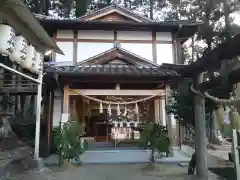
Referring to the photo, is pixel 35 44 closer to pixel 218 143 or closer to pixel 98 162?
pixel 98 162

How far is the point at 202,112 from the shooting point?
6.66 meters

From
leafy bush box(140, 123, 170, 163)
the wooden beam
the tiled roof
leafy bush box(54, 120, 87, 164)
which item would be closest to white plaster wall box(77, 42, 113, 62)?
the tiled roof

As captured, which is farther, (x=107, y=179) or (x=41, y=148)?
(x=41, y=148)

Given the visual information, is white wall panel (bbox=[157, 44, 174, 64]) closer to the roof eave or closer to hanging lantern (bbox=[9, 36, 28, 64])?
the roof eave

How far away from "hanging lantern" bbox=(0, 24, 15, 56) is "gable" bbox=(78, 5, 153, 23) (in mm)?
8687

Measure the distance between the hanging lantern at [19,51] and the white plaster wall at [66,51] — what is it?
6.76 meters

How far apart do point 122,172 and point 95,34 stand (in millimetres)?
8176

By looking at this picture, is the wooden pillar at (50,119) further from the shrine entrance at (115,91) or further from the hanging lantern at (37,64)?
the hanging lantern at (37,64)

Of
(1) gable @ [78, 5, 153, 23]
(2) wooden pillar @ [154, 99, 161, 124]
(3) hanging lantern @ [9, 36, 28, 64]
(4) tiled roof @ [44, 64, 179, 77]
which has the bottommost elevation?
(2) wooden pillar @ [154, 99, 161, 124]

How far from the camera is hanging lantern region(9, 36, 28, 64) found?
629cm

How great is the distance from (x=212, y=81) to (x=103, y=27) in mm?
9335

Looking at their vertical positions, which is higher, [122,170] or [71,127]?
[71,127]

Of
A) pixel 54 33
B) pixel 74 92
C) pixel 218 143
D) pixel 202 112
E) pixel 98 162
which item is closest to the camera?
pixel 202 112

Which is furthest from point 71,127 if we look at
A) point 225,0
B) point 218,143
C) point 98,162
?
point 218,143
